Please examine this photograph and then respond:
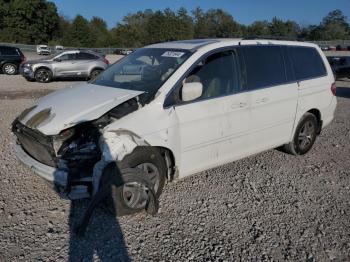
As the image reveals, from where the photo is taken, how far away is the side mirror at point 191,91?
421 centimetres

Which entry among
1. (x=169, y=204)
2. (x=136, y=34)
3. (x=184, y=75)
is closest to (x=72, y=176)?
(x=169, y=204)

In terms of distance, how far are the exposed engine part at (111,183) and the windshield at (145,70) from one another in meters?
0.90

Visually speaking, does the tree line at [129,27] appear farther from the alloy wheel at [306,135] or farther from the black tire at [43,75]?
the alloy wheel at [306,135]

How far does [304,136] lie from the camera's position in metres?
6.08

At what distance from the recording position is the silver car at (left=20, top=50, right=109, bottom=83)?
1692cm

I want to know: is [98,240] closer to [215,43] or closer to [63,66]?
[215,43]

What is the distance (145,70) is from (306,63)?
2687 mm

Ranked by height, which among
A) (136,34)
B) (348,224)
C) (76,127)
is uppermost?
(136,34)

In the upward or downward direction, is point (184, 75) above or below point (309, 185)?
above

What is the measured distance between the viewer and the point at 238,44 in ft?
16.1

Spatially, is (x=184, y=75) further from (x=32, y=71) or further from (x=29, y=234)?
(x=32, y=71)

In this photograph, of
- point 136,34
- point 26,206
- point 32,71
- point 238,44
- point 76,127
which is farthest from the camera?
point 136,34

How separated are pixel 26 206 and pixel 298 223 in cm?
303

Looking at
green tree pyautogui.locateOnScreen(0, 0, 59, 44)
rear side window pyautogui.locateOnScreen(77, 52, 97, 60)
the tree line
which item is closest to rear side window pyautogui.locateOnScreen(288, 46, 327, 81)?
rear side window pyautogui.locateOnScreen(77, 52, 97, 60)
